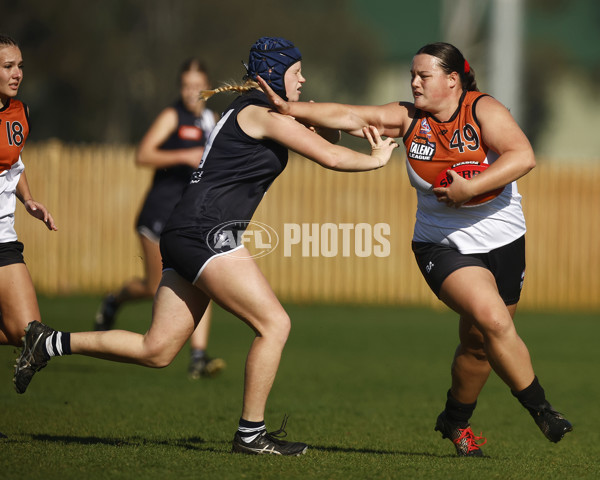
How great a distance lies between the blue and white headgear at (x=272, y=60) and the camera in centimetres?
551

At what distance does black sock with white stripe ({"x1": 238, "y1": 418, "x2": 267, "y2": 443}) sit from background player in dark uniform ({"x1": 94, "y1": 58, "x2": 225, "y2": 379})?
3.57m

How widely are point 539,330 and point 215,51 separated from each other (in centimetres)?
1699

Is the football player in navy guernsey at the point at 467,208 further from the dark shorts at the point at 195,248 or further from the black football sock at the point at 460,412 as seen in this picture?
the dark shorts at the point at 195,248

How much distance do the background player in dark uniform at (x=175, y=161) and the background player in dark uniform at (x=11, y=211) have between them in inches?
109

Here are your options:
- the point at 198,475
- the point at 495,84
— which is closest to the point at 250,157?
the point at 198,475

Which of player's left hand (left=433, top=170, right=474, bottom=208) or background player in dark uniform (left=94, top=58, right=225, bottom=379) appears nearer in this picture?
player's left hand (left=433, top=170, right=474, bottom=208)

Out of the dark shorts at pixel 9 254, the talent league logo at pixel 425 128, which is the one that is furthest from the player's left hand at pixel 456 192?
the dark shorts at pixel 9 254

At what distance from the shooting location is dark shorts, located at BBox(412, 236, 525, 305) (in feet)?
18.5

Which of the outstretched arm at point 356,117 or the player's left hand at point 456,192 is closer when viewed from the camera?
the player's left hand at point 456,192

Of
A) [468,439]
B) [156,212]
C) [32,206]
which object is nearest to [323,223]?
[156,212]

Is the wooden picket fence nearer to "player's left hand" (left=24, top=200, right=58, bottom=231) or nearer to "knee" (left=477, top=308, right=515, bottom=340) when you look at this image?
"player's left hand" (left=24, top=200, right=58, bottom=231)

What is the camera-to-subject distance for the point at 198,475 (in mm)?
4840

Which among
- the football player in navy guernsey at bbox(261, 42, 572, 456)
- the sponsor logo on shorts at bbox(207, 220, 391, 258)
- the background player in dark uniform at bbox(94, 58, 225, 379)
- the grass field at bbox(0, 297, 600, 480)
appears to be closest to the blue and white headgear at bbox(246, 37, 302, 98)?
the football player in navy guernsey at bbox(261, 42, 572, 456)

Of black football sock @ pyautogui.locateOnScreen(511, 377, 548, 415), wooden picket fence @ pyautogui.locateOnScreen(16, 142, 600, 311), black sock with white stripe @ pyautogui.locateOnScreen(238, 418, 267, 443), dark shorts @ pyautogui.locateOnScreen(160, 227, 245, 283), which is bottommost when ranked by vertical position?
wooden picket fence @ pyautogui.locateOnScreen(16, 142, 600, 311)
